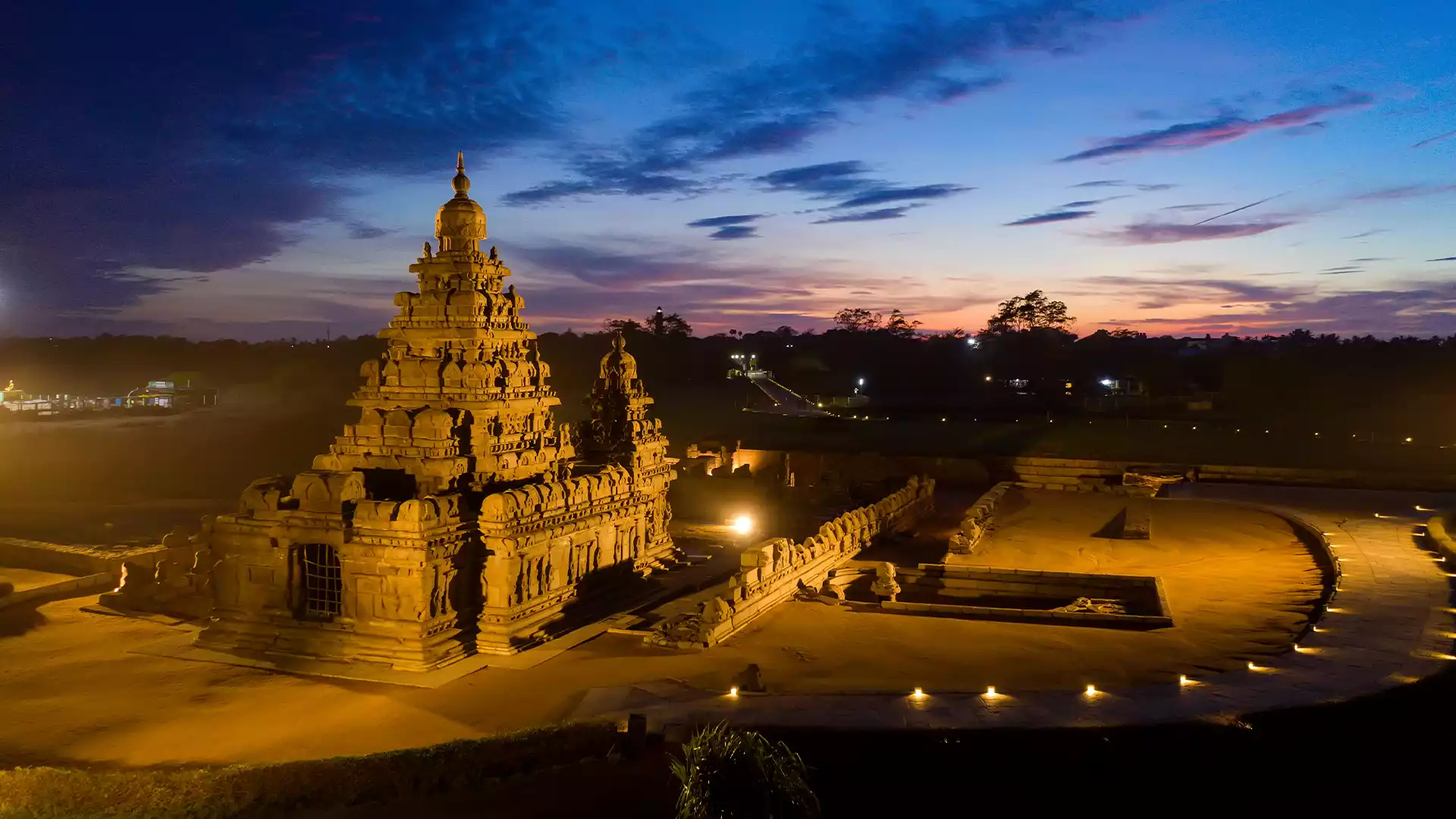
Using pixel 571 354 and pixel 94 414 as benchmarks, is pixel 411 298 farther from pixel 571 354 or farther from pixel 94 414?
pixel 571 354

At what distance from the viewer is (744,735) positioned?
8203 millimetres

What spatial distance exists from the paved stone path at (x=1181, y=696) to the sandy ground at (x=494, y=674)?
34.2 inches

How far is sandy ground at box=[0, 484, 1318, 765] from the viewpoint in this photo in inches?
448

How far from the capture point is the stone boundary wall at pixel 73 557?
61.8 feet

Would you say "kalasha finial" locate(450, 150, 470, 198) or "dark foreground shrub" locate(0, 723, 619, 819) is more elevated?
"kalasha finial" locate(450, 150, 470, 198)

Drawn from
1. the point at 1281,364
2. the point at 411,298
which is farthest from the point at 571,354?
the point at 411,298

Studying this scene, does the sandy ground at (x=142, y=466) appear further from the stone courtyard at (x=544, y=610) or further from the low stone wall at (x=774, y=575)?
the low stone wall at (x=774, y=575)

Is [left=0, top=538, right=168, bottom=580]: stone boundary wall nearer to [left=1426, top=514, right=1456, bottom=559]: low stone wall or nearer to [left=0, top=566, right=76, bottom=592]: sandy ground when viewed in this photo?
[left=0, top=566, right=76, bottom=592]: sandy ground

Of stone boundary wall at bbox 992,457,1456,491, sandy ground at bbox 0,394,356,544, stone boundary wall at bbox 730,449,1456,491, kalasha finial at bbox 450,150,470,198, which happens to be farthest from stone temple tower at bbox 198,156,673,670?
stone boundary wall at bbox 992,457,1456,491

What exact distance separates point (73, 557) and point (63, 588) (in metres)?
1.79

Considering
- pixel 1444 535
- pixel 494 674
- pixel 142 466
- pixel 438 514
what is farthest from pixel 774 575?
pixel 142 466

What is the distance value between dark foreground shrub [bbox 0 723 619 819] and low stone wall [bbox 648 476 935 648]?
559cm

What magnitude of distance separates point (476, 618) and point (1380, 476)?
3142cm

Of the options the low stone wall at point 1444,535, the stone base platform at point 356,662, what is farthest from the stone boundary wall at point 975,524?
the stone base platform at point 356,662
